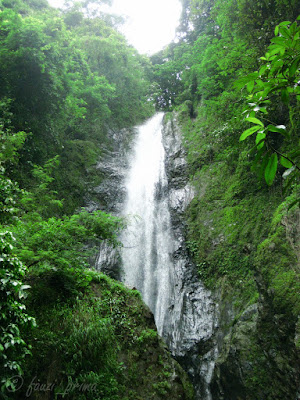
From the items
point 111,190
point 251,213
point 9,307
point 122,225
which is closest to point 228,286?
point 251,213

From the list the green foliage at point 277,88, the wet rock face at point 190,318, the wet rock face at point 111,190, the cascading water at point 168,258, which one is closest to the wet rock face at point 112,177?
the wet rock face at point 111,190

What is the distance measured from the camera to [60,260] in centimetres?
467

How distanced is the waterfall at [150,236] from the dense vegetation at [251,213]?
1.53 m

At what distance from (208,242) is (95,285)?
4433 mm

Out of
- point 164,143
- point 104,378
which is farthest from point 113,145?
point 104,378

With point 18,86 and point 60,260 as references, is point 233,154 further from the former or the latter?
point 18,86

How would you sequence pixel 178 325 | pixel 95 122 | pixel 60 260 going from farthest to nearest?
pixel 95 122
pixel 178 325
pixel 60 260

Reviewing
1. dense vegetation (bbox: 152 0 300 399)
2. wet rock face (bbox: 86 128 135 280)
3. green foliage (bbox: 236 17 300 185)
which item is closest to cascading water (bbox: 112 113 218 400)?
wet rock face (bbox: 86 128 135 280)

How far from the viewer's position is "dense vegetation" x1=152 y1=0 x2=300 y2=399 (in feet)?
14.8

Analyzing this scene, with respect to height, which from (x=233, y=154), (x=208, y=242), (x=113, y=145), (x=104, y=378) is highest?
(x=113, y=145)

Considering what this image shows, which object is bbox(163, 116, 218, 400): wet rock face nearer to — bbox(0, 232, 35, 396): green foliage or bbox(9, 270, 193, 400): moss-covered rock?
bbox(9, 270, 193, 400): moss-covered rock

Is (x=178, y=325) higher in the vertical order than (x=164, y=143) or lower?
lower

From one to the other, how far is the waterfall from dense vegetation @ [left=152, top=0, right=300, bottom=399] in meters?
1.53

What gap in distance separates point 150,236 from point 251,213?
5.02m
